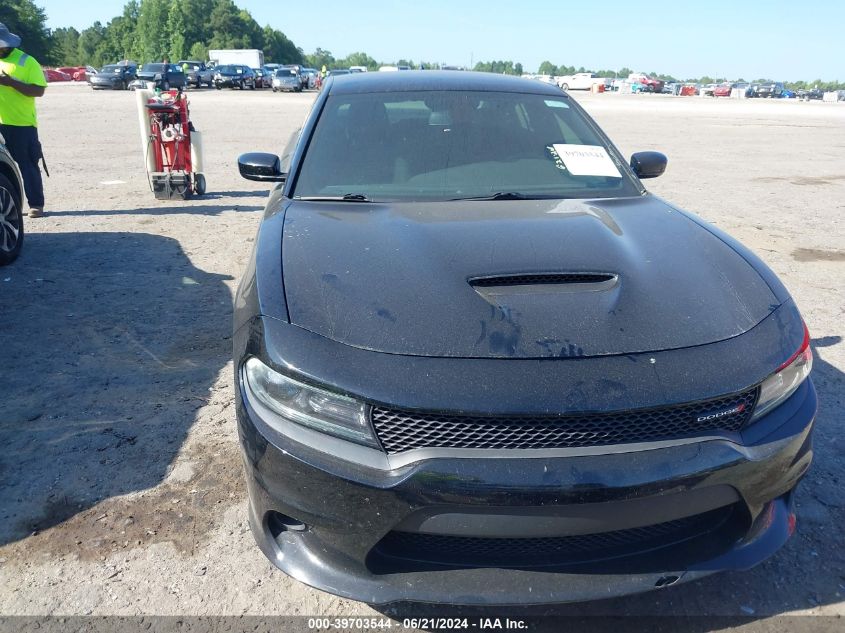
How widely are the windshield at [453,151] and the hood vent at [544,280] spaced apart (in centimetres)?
93

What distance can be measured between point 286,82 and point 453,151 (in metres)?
45.1

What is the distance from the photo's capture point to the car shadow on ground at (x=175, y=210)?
25.9 ft

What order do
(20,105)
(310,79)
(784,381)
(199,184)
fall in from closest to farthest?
(784,381) < (20,105) < (199,184) < (310,79)

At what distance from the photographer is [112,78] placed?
39781mm

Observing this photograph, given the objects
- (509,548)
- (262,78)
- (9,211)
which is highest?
(509,548)

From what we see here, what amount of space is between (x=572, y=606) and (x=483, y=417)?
943mm

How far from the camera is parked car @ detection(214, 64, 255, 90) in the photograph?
156 feet

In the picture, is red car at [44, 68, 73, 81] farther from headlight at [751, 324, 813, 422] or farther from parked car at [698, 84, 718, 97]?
headlight at [751, 324, 813, 422]

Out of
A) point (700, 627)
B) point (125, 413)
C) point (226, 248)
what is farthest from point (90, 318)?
point (700, 627)

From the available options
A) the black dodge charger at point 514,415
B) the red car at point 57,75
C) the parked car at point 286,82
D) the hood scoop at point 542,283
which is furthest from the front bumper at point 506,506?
the red car at point 57,75

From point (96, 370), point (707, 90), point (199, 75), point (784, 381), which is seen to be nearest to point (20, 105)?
point (96, 370)

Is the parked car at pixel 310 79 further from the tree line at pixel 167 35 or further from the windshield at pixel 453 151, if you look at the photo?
the windshield at pixel 453 151

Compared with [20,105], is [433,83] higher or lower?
higher

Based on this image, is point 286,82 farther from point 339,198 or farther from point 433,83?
point 339,198
